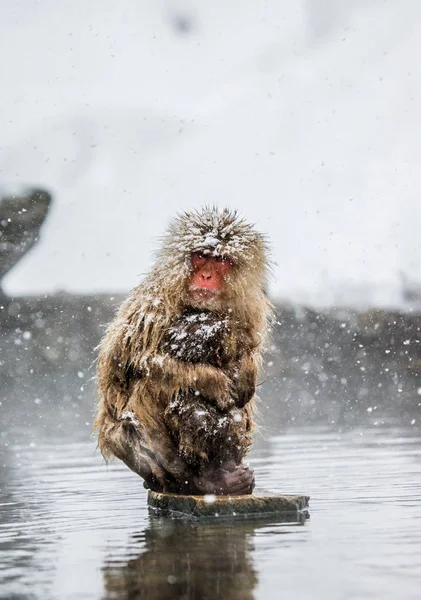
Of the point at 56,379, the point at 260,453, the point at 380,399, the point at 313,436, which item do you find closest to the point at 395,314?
the point at 380,399

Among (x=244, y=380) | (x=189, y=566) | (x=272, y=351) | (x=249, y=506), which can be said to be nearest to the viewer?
(x=189, y=566)

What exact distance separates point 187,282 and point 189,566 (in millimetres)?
2024

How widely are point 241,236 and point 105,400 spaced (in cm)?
100

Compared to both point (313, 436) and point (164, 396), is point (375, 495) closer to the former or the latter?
point (164, 396)

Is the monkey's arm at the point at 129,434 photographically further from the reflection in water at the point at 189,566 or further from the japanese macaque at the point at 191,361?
the reflection in water at the point at 189,566

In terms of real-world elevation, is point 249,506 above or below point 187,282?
below

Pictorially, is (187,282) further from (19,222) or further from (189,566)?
(19,222)

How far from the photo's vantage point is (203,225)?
18.9ft

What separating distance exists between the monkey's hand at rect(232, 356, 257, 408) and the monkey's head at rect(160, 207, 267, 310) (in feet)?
0.95

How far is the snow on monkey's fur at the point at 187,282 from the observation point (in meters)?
5.65

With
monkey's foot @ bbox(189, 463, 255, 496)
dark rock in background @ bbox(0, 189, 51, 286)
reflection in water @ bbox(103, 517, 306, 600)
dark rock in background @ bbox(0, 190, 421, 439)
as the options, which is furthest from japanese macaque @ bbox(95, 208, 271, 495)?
dark rock in background @ bbox(0, 189, 51, 286)

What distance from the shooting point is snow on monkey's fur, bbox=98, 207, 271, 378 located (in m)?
5.65

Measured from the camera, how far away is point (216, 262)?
18.7 ft

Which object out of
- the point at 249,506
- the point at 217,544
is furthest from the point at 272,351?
the point at 217,544
